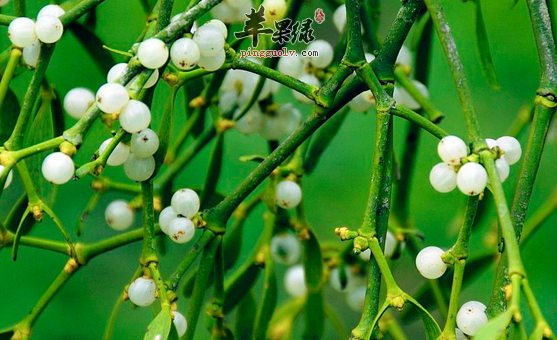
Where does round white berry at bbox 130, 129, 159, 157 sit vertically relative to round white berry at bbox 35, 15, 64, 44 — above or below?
below

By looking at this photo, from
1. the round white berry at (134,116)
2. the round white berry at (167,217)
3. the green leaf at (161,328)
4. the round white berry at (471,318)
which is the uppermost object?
the round white berry at (134,116)

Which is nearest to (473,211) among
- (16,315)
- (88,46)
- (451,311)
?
(451,311)

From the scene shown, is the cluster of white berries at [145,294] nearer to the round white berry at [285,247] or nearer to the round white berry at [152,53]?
the round white berry at [152,53]

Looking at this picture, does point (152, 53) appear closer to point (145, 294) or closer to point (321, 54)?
point (145, 294)

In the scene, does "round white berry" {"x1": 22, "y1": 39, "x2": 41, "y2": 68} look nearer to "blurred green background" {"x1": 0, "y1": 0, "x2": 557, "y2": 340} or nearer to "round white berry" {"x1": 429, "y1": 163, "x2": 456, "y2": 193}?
"round white berry" {"x1": 429, "y1": 163, "x2": 456, "y2": 193}

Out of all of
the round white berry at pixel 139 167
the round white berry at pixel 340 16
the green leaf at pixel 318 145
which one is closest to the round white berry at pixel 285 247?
the green leaf at pixel 318 145

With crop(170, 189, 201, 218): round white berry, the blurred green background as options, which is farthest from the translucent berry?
the blurred green background

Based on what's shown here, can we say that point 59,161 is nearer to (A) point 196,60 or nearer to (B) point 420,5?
(A) point 196,60
